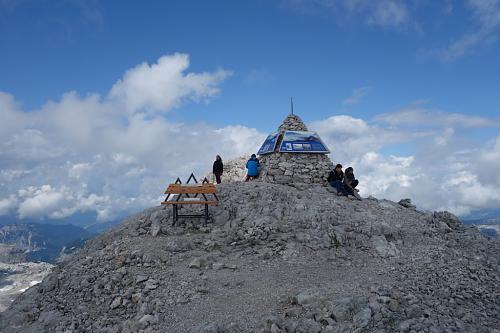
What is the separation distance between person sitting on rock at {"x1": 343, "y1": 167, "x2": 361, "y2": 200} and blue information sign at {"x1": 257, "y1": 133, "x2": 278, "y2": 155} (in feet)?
16.5

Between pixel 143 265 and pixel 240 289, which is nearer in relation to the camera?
pixel 240 289

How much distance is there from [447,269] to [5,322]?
60.2 ft

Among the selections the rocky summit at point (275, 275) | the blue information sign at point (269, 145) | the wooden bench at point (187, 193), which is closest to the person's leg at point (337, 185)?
the rocky summit at point (275, 275)

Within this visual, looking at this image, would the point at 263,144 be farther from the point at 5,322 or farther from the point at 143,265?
the point at 5,322

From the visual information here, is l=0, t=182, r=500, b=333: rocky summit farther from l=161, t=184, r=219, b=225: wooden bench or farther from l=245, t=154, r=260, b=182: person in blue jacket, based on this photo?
l=245, t=154, r=260, b=182: person in blue jacket

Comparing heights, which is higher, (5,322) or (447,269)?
(447,269)

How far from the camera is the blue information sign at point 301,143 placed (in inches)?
931

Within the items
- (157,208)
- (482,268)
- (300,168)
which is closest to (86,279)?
(157,208)

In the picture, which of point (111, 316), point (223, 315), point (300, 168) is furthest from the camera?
point (300, 168)

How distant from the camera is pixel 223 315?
12.2m

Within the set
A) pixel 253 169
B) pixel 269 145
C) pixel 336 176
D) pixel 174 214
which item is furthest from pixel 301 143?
pixel 174 214

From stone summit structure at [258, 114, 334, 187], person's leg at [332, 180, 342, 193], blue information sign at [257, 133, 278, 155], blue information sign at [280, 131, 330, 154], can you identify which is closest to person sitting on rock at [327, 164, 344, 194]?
person's leg at [332, 180, 342, 193]

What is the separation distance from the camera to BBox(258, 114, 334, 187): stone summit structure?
913 inches

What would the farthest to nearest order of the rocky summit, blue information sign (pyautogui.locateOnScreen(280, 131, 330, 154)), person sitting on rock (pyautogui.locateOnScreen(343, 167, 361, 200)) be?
blue information sign (pyautogui.locateOnScreen(280, 131, 330, 154)) < person sitting on rock (pyautogui.locateOnScreen(343, 167, 361, 200)) < the rocky summit
